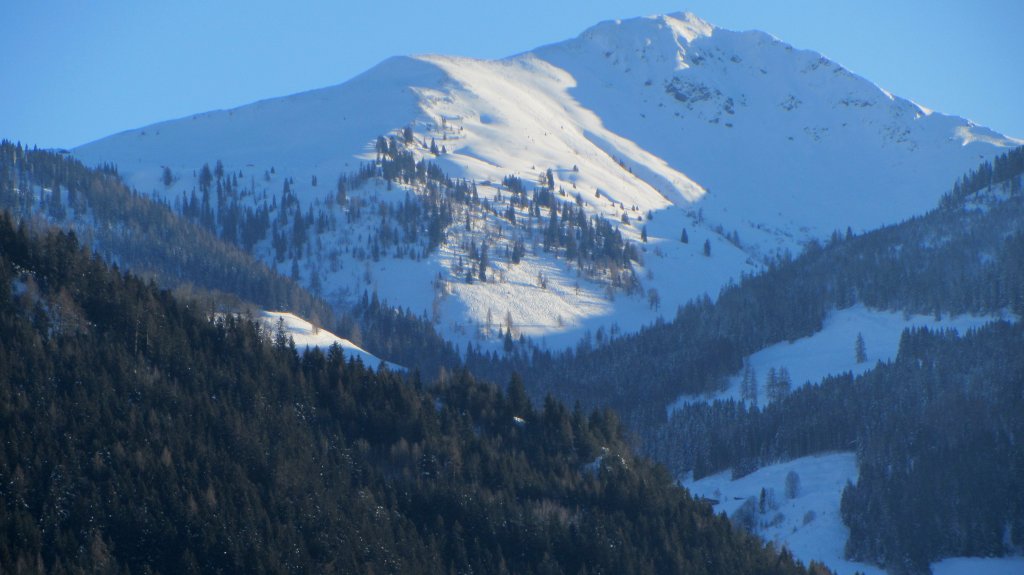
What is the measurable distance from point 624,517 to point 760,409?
83.8m

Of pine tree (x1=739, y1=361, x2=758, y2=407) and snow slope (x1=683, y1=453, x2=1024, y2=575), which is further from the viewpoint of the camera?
pine tree (x1=739, y1=361, x2=758, y2=407)

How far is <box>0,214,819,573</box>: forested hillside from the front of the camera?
76250 millimetres

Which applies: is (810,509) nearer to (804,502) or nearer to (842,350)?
(804,502)

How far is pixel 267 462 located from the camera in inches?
3410

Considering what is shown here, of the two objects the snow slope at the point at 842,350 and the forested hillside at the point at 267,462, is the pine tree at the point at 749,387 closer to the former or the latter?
the snow slope at the point at 842,350

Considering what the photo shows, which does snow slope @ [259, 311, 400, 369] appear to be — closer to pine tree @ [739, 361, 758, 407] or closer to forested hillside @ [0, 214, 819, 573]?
forested hillside @ [0, 214, 819, 573]

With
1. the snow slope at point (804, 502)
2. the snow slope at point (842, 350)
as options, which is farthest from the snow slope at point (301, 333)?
the snow slope at point (842, 350)

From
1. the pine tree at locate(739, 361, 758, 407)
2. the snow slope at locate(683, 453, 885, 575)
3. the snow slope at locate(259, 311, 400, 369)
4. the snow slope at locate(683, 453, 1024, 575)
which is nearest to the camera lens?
the snow slope at locate(683, 453, 1024, 575)

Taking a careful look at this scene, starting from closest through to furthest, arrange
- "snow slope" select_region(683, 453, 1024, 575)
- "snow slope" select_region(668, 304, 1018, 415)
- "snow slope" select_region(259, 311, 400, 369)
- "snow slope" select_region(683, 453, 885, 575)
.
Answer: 1. "snow slope" select_region(683, 453, 1024, 575)
2. "snow slope" select_region(683, 453, 885, 575)
3. "snow slope" select_region(259, 311, 400, 369)
4. "snow slope" select_region(668, 304, 1018, 415)

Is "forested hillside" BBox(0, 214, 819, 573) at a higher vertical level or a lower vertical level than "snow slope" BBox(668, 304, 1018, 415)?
higher

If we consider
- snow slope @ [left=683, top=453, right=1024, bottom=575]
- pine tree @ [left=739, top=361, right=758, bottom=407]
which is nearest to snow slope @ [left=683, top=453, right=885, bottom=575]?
snow slope @ [left=683, top=453, right=1024, bottom=575]

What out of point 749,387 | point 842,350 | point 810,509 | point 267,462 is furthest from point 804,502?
point 267,462

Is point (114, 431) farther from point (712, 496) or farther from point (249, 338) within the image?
point (712, 496)

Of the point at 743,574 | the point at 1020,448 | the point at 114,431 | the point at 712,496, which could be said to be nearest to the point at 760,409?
the point at 712,496
